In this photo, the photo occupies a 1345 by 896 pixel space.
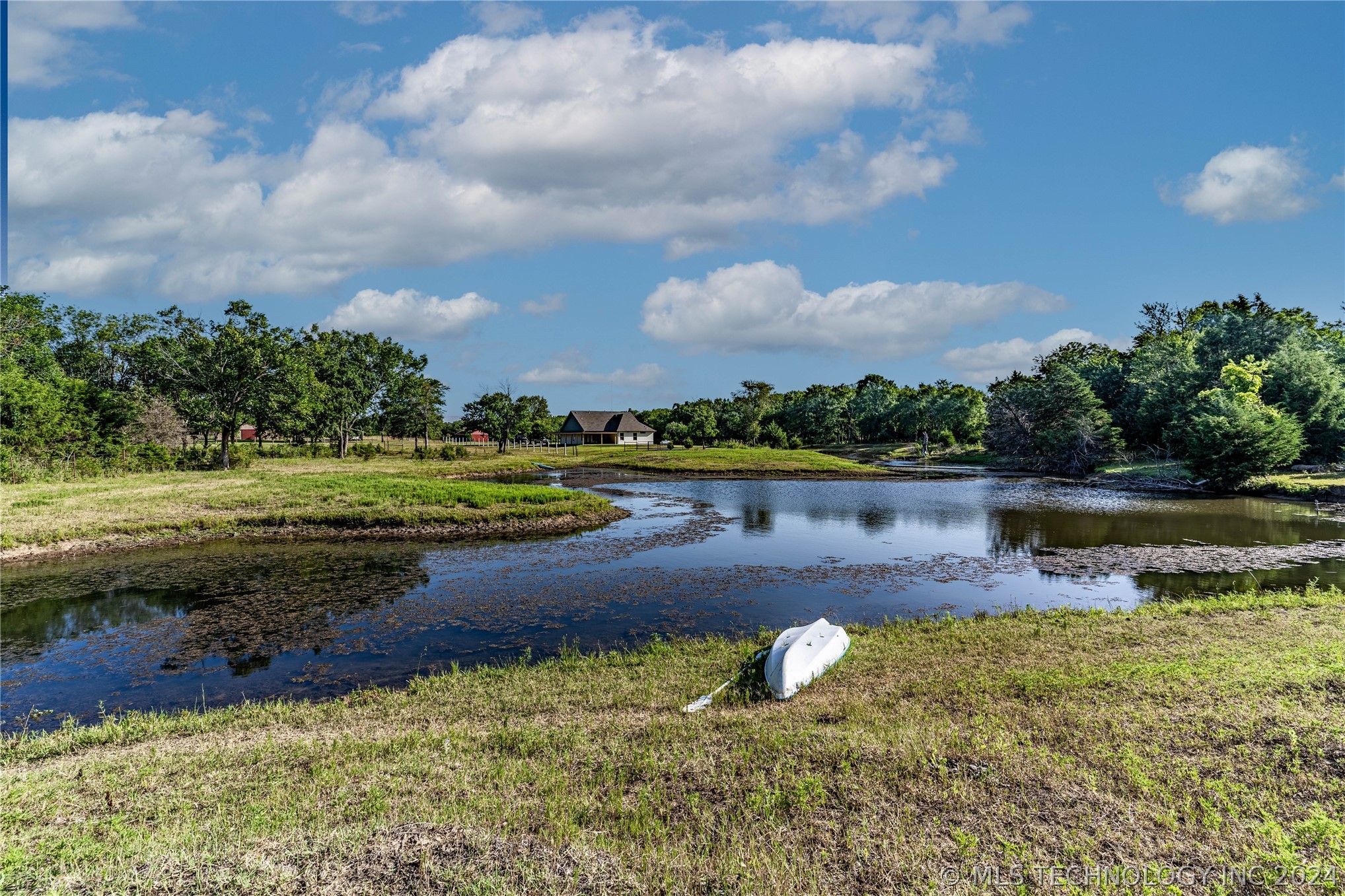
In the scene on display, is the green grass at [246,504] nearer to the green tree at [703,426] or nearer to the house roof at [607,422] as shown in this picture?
the green tree at [703,426]

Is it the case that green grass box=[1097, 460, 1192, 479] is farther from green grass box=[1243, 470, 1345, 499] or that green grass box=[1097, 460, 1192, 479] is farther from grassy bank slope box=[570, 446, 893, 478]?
grassy bank slope box=[570, 446, 893, 478]

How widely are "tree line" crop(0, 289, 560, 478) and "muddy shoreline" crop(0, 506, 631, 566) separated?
19982 millimetres

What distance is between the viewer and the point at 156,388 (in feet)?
186

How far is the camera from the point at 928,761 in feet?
22.4

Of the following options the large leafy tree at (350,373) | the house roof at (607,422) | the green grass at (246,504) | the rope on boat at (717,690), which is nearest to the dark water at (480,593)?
the green grass at (246,504)

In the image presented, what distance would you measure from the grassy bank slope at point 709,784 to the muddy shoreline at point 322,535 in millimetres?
17790

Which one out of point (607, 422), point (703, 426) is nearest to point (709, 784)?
point (703, 426)

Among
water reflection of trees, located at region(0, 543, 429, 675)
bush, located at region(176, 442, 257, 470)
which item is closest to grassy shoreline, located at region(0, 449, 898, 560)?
water reflection of trees, located at region(0, 543, 429, 675)

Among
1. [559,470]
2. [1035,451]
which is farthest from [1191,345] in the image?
Answer: [559,470]

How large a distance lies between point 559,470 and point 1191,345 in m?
66.7

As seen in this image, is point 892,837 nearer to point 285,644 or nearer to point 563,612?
point 563,612

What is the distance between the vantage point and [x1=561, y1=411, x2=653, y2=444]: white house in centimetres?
12144

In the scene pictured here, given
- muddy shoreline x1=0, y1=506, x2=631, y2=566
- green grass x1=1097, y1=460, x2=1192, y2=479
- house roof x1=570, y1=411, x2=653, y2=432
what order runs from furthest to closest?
house roof x1=570, y1=411, x2=653, y2=432, green grass x1=1097, y1=460, x2=1192, y2=479, muddy shoreline x1=0, y1=506, x2=631, y2=566

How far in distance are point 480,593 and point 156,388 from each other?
185 ft
